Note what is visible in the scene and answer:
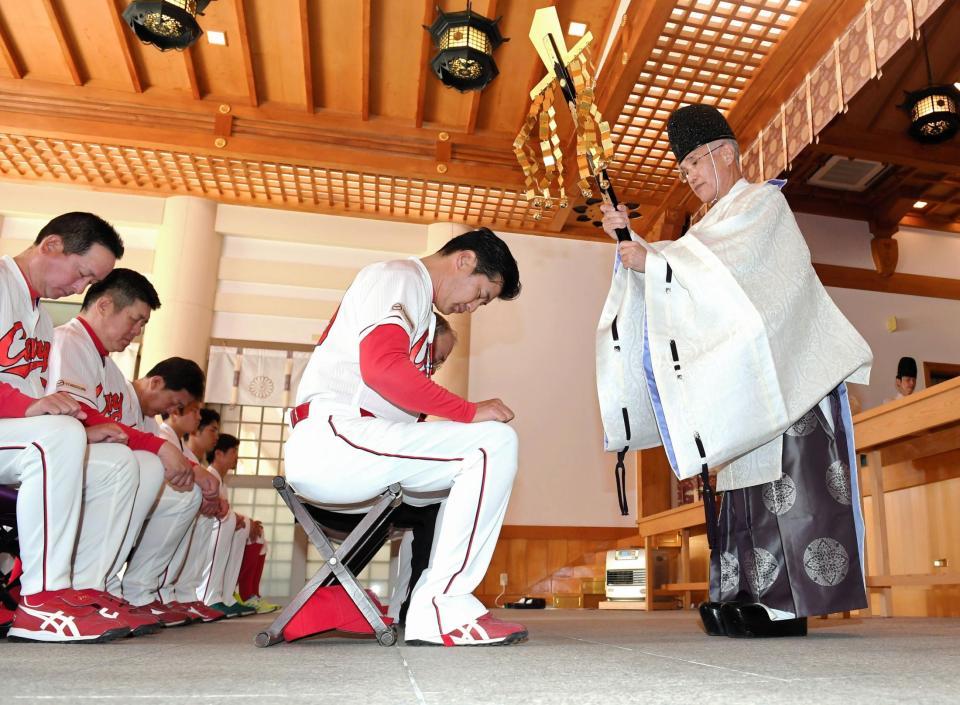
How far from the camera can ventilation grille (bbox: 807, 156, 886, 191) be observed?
23.3 ft

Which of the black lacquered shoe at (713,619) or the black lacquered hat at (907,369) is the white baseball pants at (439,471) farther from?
the black lacquered hat at (907,369)

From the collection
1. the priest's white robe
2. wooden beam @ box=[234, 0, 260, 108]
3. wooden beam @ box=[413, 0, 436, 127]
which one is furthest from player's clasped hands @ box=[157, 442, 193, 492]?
wooden beam @ box=[234, 0, 260, 108]

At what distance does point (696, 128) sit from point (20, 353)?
195 centimetres

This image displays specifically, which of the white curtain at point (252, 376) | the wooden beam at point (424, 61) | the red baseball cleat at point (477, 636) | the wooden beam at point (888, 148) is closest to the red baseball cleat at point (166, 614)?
the red baseball cleat at point (477, 636)

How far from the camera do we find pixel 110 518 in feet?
6.54

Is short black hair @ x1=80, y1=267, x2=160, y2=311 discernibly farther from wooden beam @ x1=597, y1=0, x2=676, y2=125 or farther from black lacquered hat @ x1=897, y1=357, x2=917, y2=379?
black lacquered hat @ x1=897, y1=357, x2=917, y2=379

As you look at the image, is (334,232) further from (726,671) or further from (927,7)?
(726,671)

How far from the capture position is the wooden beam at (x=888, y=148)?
5.90m

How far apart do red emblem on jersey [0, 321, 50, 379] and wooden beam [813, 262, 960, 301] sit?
279 inches

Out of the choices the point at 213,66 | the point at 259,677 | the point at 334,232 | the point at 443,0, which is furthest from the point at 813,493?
the point at 334,232

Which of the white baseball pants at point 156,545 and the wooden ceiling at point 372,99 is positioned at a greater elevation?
the wooden ceiling at point 372,99

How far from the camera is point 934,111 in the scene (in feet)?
15.5

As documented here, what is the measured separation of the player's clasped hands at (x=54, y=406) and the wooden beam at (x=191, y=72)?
14.7 ft

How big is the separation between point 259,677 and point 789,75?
15.9ft
